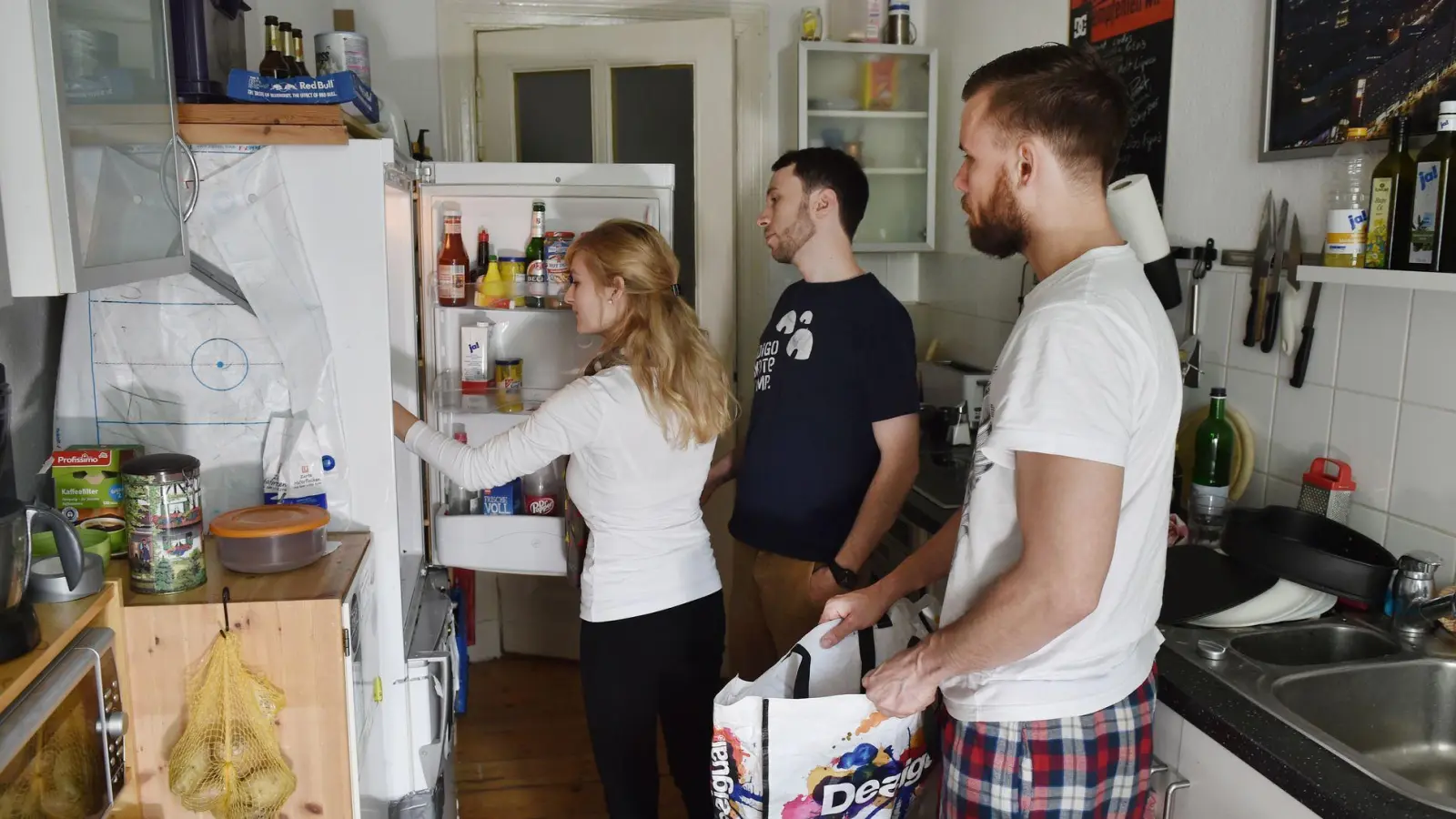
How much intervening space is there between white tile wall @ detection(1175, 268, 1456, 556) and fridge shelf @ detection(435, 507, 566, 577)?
135 cm

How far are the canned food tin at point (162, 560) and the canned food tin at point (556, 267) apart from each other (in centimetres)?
102

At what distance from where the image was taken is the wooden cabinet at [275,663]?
1.32 metres

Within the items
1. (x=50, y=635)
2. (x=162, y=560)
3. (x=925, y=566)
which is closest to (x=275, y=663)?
(x=162, y=560)

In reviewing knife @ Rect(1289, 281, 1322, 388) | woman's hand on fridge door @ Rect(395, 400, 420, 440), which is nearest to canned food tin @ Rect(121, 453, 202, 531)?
woman's hand on fridge door @ Rect(395, 400, 420, 440)

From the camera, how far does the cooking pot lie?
38.7 inches

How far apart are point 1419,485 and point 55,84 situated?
180 centimetres

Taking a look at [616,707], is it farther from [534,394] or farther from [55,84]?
[55,84]

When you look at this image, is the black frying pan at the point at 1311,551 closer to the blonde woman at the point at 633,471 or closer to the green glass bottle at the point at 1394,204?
the green glass bottle at the point at 1394,204

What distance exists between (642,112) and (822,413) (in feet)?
4.91

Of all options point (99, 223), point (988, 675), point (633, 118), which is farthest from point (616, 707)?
point (633, 118)

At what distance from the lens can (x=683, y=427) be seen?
68.0 inches

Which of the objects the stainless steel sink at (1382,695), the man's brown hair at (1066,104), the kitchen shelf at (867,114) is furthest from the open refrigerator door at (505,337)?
the stainless steel sink at (1382,695)

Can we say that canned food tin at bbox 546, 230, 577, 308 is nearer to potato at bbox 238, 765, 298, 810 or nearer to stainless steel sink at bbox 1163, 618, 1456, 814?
potato at bbox 238, 765, 298, 810

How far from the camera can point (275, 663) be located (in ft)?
4.44
